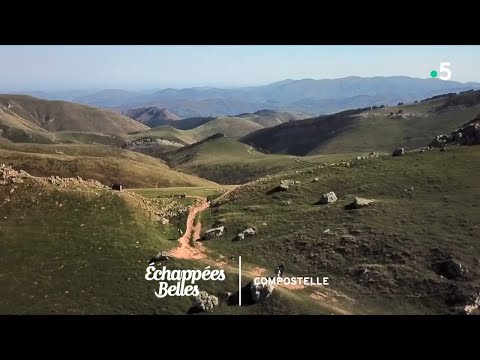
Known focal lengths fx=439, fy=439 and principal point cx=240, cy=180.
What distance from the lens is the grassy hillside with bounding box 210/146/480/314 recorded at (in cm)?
3997

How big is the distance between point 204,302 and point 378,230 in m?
21.7

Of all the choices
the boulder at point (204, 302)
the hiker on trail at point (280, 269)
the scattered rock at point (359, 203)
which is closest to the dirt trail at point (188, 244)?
the hiker on trail at point (280, 269)

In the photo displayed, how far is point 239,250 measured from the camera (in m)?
49.1

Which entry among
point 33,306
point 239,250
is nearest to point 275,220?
point 239,250

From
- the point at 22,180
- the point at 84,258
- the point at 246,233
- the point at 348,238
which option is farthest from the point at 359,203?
the point at 22,180

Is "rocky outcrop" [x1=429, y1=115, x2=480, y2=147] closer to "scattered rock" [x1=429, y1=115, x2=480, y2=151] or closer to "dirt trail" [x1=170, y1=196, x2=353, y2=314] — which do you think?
"scattered rock" [x1=429, y1=115, x2=480, y2=151]

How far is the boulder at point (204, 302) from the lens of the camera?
37969mm

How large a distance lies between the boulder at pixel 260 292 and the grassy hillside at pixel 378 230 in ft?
17.1

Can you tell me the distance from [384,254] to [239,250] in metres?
15.4

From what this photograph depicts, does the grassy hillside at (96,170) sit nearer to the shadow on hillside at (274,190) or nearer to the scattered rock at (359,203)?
the shadow on hillside at (274,190)

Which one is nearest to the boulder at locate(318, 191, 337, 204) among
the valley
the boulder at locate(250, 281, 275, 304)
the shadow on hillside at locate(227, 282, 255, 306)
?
the valley

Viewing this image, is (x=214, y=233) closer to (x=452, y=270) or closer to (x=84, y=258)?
(x=84, y=258)

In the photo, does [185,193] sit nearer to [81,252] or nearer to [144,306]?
[81,252]

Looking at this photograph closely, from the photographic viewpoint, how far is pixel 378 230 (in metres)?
48.5
